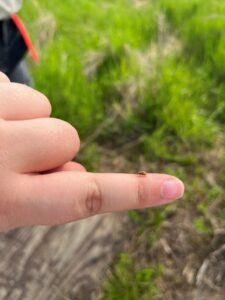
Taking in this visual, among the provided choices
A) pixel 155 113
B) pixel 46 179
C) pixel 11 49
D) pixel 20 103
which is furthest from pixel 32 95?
pixel 11 49

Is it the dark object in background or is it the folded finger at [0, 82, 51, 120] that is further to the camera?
the dark object in background

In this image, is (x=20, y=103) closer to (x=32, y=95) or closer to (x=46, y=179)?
(x=32, y=95)

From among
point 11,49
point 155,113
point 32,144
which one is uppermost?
point 32,144

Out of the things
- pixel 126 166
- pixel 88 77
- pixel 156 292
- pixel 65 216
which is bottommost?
pixel 156 292

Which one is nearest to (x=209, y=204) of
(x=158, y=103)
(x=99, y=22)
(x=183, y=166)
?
(x=183, y=166)

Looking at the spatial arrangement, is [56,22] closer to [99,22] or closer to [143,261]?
[99,22]

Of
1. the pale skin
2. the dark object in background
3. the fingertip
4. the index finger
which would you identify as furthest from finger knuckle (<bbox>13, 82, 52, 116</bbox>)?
the dark object in background

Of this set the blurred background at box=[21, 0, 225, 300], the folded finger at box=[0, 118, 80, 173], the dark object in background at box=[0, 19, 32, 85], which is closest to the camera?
the folded finger at box=[0, 118, 80, 173]

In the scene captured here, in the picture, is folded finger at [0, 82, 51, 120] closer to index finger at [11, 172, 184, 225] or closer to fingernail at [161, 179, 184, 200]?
index finger at [11, 172, 184, 225]
